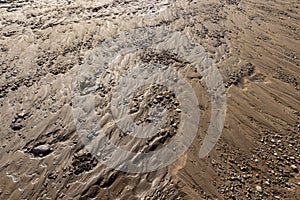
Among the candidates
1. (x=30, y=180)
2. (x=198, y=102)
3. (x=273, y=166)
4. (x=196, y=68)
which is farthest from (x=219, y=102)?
(x=30, y=180)

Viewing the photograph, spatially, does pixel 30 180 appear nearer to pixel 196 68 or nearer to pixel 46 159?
pixel 46 159

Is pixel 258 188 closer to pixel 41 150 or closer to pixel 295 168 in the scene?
pixel 295 168

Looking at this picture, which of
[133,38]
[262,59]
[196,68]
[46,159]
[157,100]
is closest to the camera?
[46,159]

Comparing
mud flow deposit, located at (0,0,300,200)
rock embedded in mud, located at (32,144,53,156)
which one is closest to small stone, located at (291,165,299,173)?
mud flow deposit, located at (0,0,300,200)

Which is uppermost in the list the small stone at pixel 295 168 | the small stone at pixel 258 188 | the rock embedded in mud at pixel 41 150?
the rock embedded in mud at pixel 41 150

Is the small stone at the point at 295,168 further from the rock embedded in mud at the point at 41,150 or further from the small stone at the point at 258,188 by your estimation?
the rock embedded in mud at the point at 41,150

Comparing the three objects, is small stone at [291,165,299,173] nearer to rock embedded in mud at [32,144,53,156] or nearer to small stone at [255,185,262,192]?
small stone at [255,185,262,192]

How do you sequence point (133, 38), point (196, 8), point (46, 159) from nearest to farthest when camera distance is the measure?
point (46, 159), point (133, 38), point (196, 8)

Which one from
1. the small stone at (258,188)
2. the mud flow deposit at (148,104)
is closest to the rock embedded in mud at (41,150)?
the mud flow deposit at (148,104)
